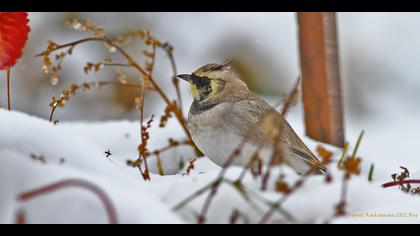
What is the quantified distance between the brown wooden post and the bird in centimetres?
51

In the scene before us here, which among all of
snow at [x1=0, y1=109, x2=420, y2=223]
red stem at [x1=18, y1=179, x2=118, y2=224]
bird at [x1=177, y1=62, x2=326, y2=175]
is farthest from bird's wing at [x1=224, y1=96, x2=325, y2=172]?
red stem at [x1=18, y1=179, x2=118, y2=224]

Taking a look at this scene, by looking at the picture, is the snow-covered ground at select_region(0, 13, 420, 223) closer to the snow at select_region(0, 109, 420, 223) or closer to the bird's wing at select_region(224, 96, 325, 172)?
the snow at select_region(0, 109, 420, 223)

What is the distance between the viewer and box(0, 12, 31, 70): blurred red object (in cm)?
143

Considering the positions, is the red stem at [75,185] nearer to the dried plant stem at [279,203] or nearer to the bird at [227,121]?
the dried plant stem at [279,203]

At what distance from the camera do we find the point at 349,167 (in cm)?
114

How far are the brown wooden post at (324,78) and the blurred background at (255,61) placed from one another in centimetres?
132

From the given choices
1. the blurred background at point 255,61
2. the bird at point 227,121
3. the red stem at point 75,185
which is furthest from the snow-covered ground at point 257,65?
the red stem at point 75,185

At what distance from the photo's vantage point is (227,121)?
83.8 inches

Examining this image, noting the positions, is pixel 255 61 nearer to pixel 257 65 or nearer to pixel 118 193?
pixel 257 65

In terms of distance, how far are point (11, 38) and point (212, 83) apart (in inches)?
38.3

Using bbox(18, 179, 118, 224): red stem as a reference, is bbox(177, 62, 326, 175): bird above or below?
below

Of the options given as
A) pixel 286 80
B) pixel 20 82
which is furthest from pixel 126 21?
pixel 286 80

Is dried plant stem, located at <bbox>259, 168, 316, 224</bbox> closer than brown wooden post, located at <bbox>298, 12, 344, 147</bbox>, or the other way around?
dried plant stem, located at <bbox>259, 168, 316, 224</bbox>

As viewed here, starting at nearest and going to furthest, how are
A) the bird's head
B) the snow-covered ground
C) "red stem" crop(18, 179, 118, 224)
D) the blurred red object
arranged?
"red stem" crop(18, 179, 118, 224) < the blurred red object < the bird's head < the snow-covered ground
